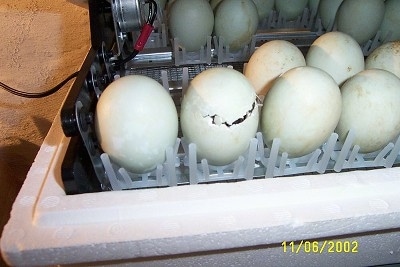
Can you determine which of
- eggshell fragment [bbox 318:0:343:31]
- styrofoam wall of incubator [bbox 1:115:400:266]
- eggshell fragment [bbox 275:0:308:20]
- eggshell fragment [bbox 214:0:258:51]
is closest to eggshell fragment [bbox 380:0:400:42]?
eggshell fragment [bbox 318:0:343:31]

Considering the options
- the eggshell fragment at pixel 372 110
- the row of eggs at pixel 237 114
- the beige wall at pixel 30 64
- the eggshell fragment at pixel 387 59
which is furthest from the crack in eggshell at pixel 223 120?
the beige wall at pixel 30 64

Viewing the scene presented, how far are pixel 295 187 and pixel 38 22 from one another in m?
1.05

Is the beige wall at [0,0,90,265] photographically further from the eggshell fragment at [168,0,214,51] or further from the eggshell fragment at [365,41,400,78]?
the eggshell fragment at [365,41,400,78]

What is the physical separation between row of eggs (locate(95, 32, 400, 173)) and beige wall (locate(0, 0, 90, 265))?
2.39 feet

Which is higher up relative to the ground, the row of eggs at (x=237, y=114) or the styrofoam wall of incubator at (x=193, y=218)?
the row of eggs at (x=237, y=114)

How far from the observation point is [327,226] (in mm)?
551

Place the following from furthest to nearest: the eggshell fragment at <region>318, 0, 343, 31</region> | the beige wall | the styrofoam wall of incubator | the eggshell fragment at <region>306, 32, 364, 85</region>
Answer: the beige wall, the eggshell fragment at <region>318, 0, 343, 31</region>, the eggshell fragment at <region>306, 32, 364, 85</region>, the styrofoam wall of incubator

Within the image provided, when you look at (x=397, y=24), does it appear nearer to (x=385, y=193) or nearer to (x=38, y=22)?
(x=385, y=193)

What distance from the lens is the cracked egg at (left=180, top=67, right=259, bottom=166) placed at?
608mm

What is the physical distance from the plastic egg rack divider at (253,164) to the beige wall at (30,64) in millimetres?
753

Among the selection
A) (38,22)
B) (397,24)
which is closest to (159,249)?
(397,24)
